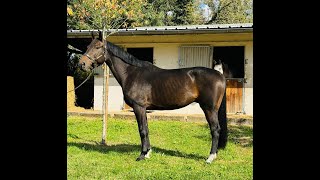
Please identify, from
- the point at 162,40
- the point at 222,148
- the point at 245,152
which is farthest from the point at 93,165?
the point at 162,40

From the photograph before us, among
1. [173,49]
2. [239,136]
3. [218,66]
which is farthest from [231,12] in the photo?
[239,136]

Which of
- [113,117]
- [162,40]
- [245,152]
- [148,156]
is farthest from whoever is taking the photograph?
[162,40]

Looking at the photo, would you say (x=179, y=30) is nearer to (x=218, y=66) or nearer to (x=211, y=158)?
(x=218, y=66)

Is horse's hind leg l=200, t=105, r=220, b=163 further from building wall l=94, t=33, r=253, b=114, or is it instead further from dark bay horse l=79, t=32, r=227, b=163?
building wall l=94, t=33, r=253, b=114

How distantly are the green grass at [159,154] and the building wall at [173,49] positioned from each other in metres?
A: 1.80

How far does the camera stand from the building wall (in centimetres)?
1112

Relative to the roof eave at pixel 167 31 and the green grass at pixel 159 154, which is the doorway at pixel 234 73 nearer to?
the roof eave at pixel 167 31

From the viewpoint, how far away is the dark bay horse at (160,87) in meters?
5.71

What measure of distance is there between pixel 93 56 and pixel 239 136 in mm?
4162

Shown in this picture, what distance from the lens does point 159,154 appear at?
6.09 meters
